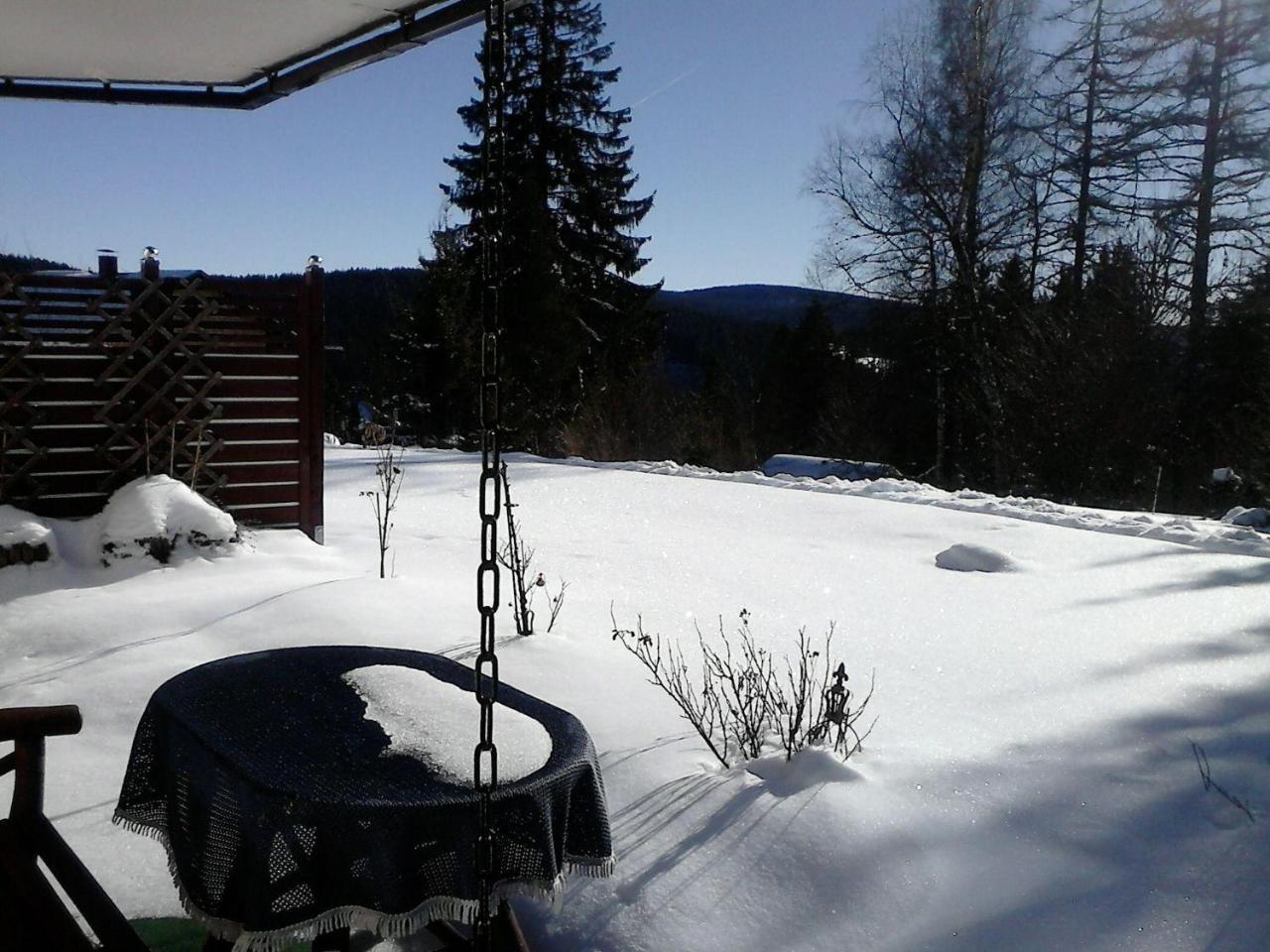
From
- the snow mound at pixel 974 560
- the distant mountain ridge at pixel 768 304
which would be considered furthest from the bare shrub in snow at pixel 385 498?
the distant mountain ridge at pixel 768 304

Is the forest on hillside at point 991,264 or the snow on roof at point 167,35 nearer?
the snow on roof at point 167,35

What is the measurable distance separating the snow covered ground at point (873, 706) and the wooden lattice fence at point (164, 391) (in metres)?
0.50

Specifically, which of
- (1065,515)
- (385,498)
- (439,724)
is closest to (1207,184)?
(1065,515)

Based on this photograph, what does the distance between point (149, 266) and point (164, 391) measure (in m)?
0.70

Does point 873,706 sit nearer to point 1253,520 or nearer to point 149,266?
point 149,266

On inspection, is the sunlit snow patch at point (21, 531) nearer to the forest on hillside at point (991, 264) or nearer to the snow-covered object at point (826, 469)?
the forest on hillside at point (991, 264)

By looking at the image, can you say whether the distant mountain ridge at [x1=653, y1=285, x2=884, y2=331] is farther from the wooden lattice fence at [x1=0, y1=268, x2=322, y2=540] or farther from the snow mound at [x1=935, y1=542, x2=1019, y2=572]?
the wooden lattice fence at [x1=0, y1=268, x2=322, y2=540]

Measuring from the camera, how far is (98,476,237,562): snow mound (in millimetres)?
4598

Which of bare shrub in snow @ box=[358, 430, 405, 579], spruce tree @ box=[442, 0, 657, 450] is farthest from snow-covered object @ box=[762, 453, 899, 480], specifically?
bare shrub in snow @ box=[358, 430, 405, 579]

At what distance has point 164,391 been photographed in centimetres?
520

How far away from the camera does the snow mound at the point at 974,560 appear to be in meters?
5.74

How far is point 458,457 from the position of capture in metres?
11.5

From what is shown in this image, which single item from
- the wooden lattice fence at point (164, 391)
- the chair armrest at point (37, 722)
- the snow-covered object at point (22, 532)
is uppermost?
the wooden lattice fence at point (164, 391)

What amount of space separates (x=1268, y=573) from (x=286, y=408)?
5965 mm
